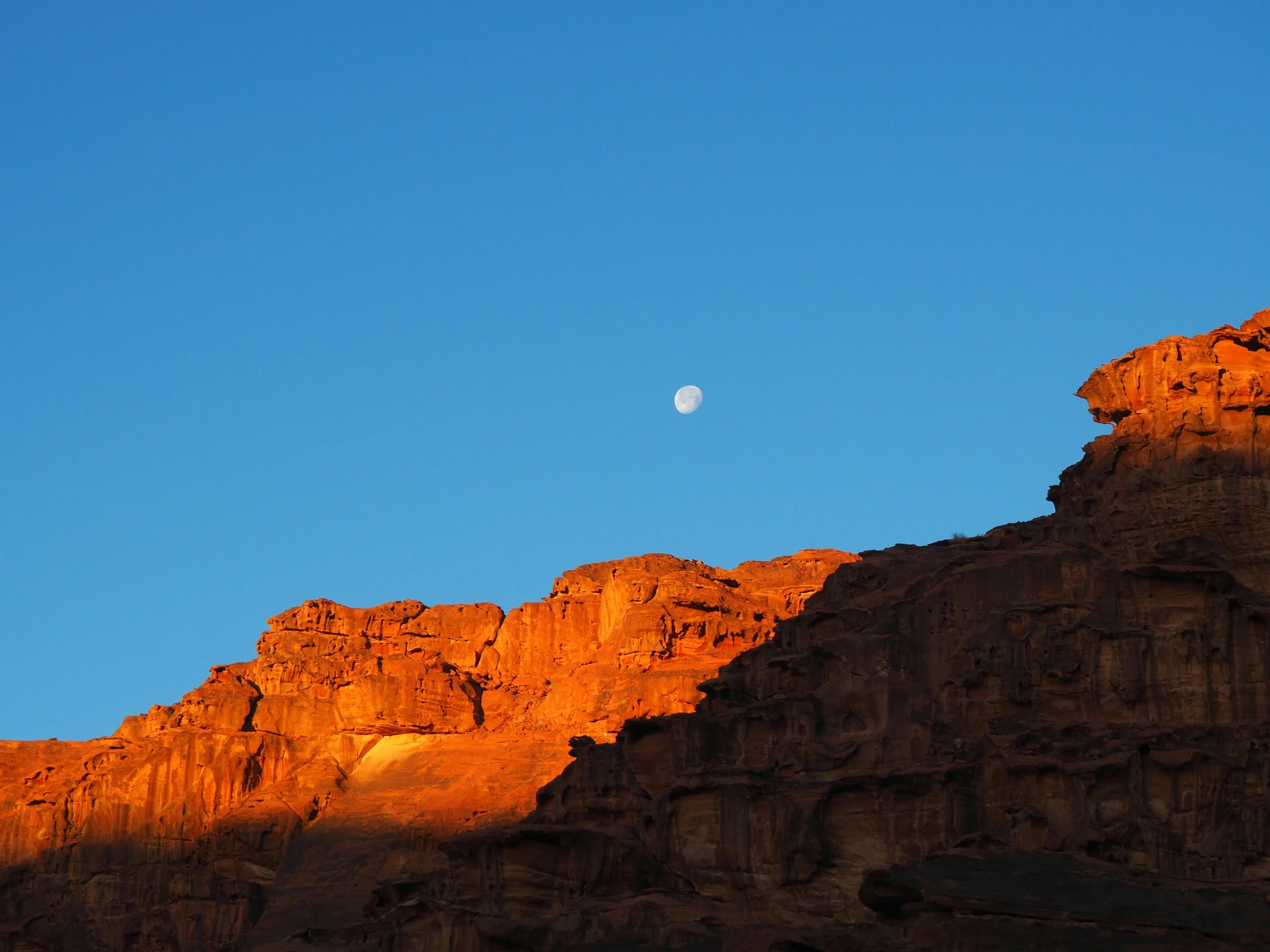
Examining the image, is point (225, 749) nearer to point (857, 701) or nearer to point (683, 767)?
point (683, 767)

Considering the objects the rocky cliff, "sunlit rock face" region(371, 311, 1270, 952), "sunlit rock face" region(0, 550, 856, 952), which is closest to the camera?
the rocky cliff

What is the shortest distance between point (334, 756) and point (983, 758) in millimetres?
49040

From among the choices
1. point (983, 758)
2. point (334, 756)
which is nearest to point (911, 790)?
point (983, 758)

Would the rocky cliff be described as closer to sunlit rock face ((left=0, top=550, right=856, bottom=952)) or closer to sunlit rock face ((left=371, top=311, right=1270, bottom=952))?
sunlit rock face ((left=371, top=311, right=1270, bottom=952))

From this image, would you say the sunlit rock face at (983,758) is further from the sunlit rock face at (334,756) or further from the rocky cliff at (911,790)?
the sunlit rock face at (334,756)

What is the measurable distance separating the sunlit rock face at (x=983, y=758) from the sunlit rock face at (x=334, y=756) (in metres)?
16.3

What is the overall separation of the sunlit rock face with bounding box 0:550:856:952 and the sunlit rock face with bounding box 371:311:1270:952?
53.5ft

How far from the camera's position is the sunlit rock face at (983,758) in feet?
194

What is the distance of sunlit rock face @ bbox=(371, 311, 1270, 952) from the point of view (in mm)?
59094

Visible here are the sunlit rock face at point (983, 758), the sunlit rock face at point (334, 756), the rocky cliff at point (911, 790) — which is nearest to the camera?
the rocky cliff at point (911, 790)

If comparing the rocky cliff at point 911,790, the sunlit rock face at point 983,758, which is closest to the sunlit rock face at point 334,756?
the rocky cliff at point 911,790

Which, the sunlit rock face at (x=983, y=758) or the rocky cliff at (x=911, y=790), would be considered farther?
the sunlit rock face at (x=983, y=758)

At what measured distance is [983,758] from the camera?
212 feet

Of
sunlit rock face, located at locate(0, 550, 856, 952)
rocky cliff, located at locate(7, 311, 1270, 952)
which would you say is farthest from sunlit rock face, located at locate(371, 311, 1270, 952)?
sunlit rock face, located at locate(0, 550, 856, 952)
